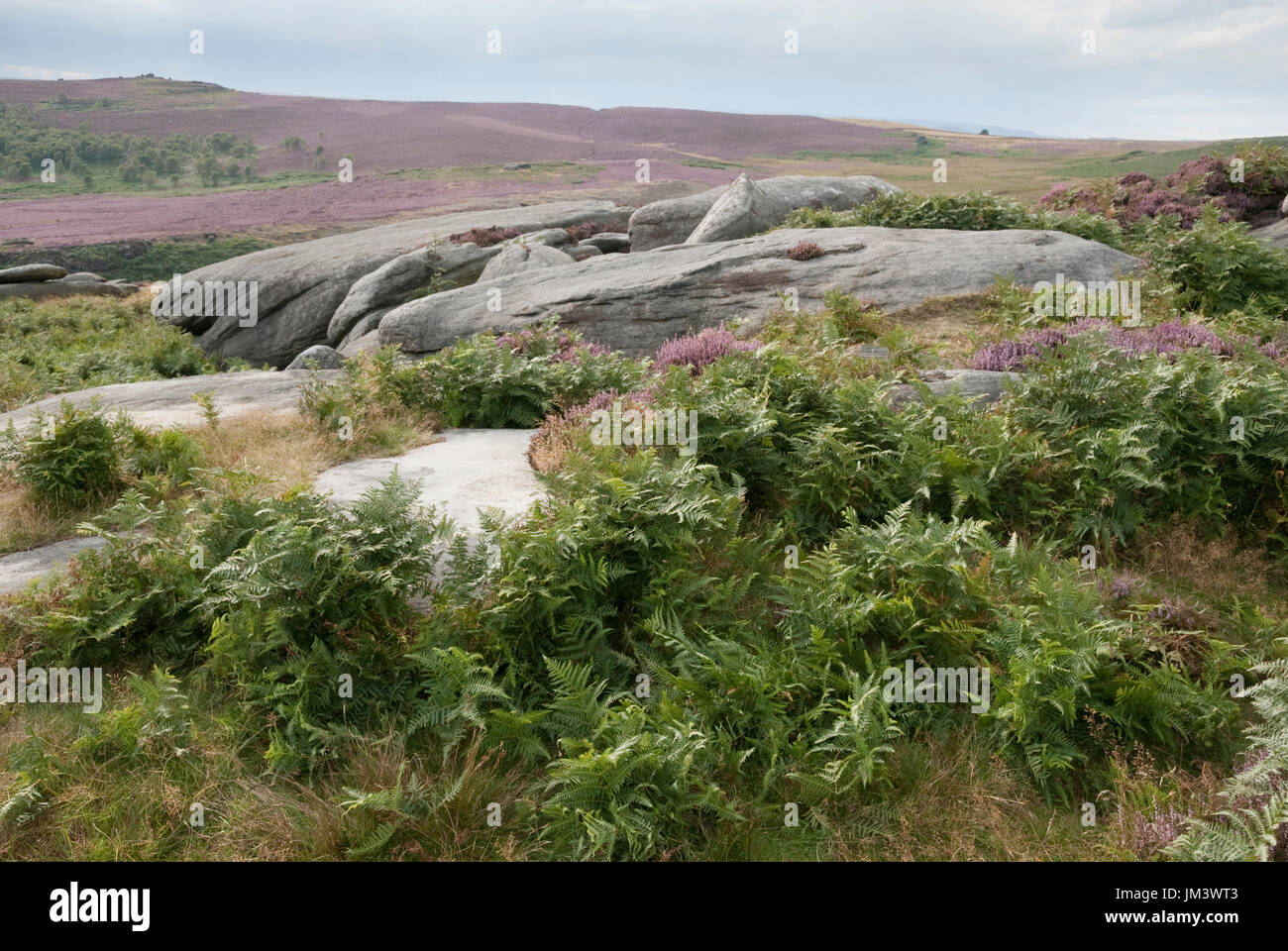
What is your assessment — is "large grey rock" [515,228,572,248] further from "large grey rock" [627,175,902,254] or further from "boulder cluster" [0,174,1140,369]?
"large grey rock" [627,175,902,254]

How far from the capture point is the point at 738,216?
65.4ft

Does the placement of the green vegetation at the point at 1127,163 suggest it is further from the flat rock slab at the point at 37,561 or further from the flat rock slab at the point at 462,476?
the flat rock slab at the point at 37,561

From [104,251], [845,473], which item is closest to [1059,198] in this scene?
[845,473]

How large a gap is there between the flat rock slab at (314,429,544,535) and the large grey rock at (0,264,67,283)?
30.8 m

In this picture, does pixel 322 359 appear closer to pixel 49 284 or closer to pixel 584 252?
pixel 584 252

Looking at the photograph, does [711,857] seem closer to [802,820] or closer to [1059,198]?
[802,820]

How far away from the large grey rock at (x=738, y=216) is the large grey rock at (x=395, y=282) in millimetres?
7515

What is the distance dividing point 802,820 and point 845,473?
3.49 m

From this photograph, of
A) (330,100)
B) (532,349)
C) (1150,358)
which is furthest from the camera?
(330,100)

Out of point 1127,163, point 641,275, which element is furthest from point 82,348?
point 1127,163

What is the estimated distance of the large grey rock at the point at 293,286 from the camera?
24.3 meters

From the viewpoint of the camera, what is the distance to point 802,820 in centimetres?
463

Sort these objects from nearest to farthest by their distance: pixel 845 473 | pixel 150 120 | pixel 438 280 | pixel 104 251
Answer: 1. pixel 845 473
2. pixel 438 280
3. pixel 104 251
4. pixel 150 120

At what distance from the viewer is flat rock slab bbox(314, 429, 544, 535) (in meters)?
7.48
